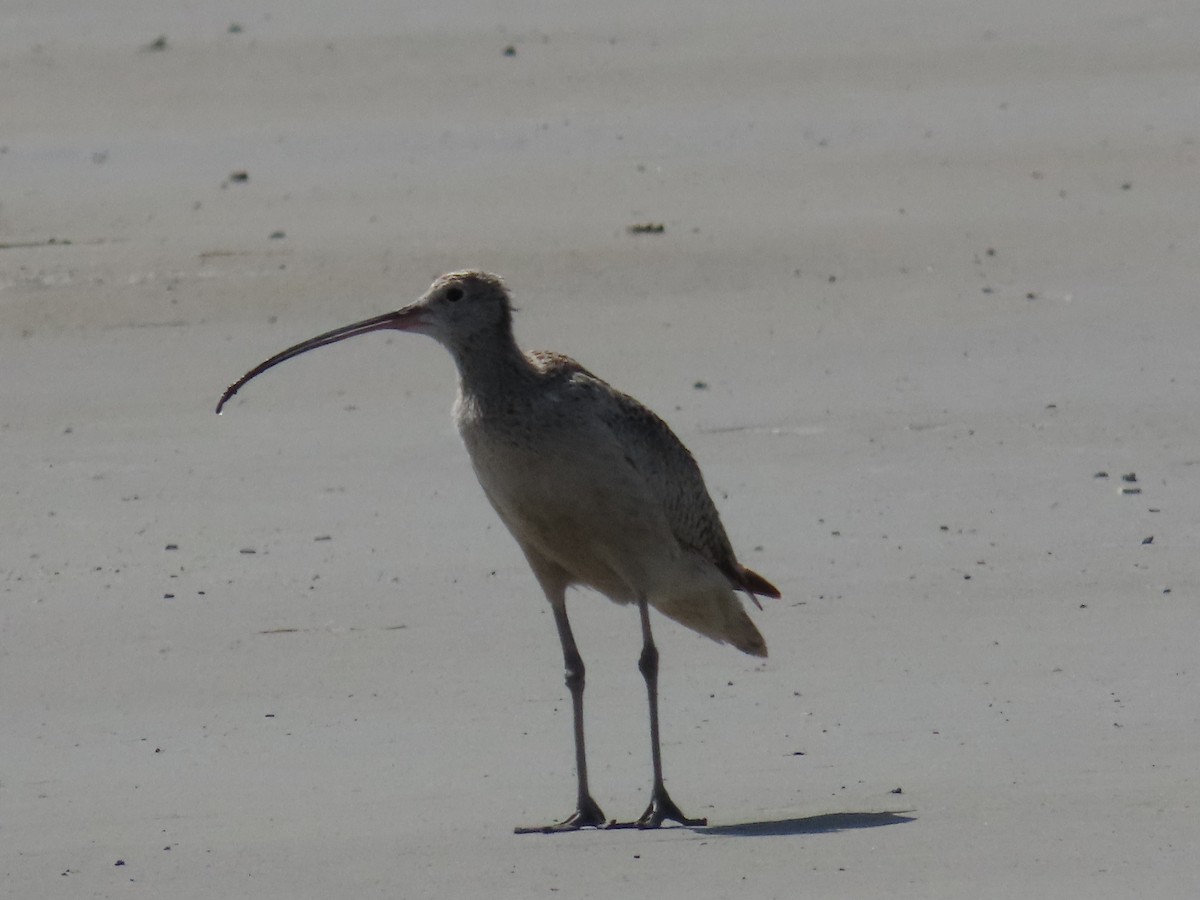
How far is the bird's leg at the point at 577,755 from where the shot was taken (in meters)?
6.61

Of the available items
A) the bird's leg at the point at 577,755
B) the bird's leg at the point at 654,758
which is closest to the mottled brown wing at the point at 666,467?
the bird's leg at the point at 654,758

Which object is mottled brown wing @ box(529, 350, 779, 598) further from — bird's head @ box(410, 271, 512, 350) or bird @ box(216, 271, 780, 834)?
bird's head @ box(410, 271, 512, 350)

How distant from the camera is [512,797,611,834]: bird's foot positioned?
6.50 metres

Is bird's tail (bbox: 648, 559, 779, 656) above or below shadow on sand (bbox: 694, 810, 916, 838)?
above

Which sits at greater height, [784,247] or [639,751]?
[784,247]

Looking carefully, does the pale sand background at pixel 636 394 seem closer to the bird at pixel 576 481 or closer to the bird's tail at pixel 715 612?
the bird's tail at pixel 715 612

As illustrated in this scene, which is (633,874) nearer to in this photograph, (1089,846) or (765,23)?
(1089,846)

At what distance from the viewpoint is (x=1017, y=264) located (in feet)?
44.8

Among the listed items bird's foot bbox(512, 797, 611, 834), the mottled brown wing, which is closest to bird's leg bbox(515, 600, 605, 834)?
bird's foot bbox(512, 797, 611, 834)

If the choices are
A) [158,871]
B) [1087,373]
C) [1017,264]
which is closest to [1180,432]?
[1087,373]

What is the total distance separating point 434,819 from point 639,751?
1.02 m

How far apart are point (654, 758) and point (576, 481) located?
0.78 meters

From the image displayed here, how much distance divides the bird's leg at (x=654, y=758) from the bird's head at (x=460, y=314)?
888 millimetres

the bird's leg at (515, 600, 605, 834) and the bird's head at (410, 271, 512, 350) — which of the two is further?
the bird's head at (410, 271, 512, 350)
